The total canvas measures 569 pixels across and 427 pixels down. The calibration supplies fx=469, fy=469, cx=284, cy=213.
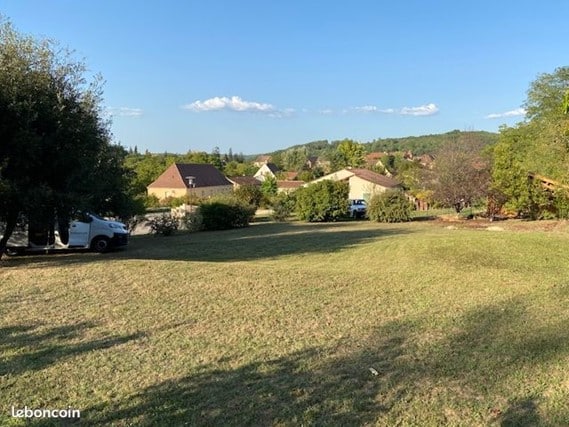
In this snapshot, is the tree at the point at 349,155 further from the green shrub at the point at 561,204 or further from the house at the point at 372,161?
the green shrub at the point at 561,204

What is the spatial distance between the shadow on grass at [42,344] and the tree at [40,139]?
162 inches

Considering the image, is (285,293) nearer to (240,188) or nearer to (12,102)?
(12,102)

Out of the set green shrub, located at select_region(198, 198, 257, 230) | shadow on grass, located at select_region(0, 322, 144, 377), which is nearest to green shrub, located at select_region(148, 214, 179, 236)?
green shrub, located at select_region(198, 198, 257, 230)

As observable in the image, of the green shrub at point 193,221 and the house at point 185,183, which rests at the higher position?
the house at point 185,183

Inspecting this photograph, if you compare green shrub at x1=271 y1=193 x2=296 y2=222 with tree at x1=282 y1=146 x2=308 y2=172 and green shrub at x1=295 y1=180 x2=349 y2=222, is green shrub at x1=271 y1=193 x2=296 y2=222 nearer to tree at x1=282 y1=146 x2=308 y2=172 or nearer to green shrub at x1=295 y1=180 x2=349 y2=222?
green shrub at x1=295 y1=180 x2=349 y2=222

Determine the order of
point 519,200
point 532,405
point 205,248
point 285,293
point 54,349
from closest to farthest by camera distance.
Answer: point 532,405 → point 54,349 → point 285,293 → point 205,248 → point 519,200

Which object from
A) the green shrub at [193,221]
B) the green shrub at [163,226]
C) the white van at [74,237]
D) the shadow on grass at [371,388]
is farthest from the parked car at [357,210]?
the shadow on grass at [371,388]

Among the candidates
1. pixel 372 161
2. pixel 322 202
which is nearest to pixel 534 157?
pixel 322 202

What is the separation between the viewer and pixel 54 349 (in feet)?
16.1

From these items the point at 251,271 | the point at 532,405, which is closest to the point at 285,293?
the point at 251,271

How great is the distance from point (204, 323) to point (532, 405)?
3.60 meters

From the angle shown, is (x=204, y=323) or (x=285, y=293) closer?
(x=204, y=323)

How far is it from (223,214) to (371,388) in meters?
22.2

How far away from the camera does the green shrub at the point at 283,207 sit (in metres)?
32.5
